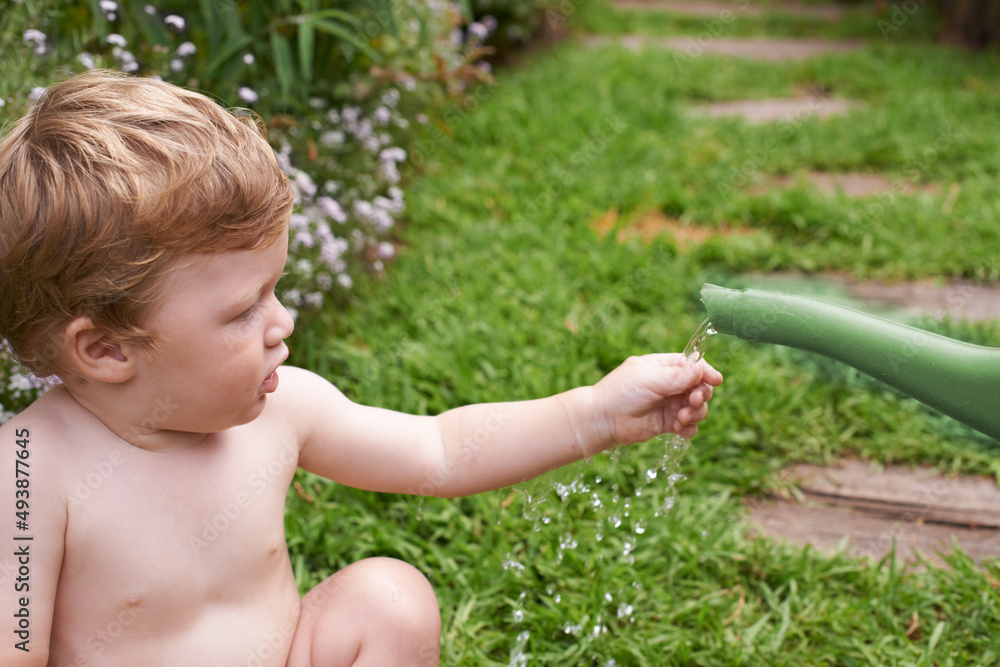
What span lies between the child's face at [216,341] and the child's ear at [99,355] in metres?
0.03

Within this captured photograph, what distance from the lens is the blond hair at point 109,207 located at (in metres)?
1.06

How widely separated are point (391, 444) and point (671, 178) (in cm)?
276

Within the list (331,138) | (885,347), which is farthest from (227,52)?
(885,347)

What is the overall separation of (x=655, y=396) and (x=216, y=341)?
659 mm

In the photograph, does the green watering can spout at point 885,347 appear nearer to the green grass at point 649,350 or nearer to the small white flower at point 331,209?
the green grass at point 649,350

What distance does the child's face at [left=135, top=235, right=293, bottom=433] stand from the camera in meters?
1.11

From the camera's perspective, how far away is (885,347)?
46.8 inches

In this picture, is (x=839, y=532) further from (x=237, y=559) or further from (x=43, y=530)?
(x=43, y=530)

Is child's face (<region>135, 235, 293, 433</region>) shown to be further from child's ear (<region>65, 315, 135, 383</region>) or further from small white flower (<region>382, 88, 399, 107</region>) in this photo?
small white flower (<region>382, 88, 399, 107</region>)

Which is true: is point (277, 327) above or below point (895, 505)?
above

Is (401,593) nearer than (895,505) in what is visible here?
Yes

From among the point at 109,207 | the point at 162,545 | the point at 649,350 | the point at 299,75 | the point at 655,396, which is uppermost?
the point at 109,207

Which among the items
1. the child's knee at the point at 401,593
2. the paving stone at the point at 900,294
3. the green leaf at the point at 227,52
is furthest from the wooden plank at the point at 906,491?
the green leaf at the point at 227,52

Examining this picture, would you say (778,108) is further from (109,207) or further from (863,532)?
(109,207)
